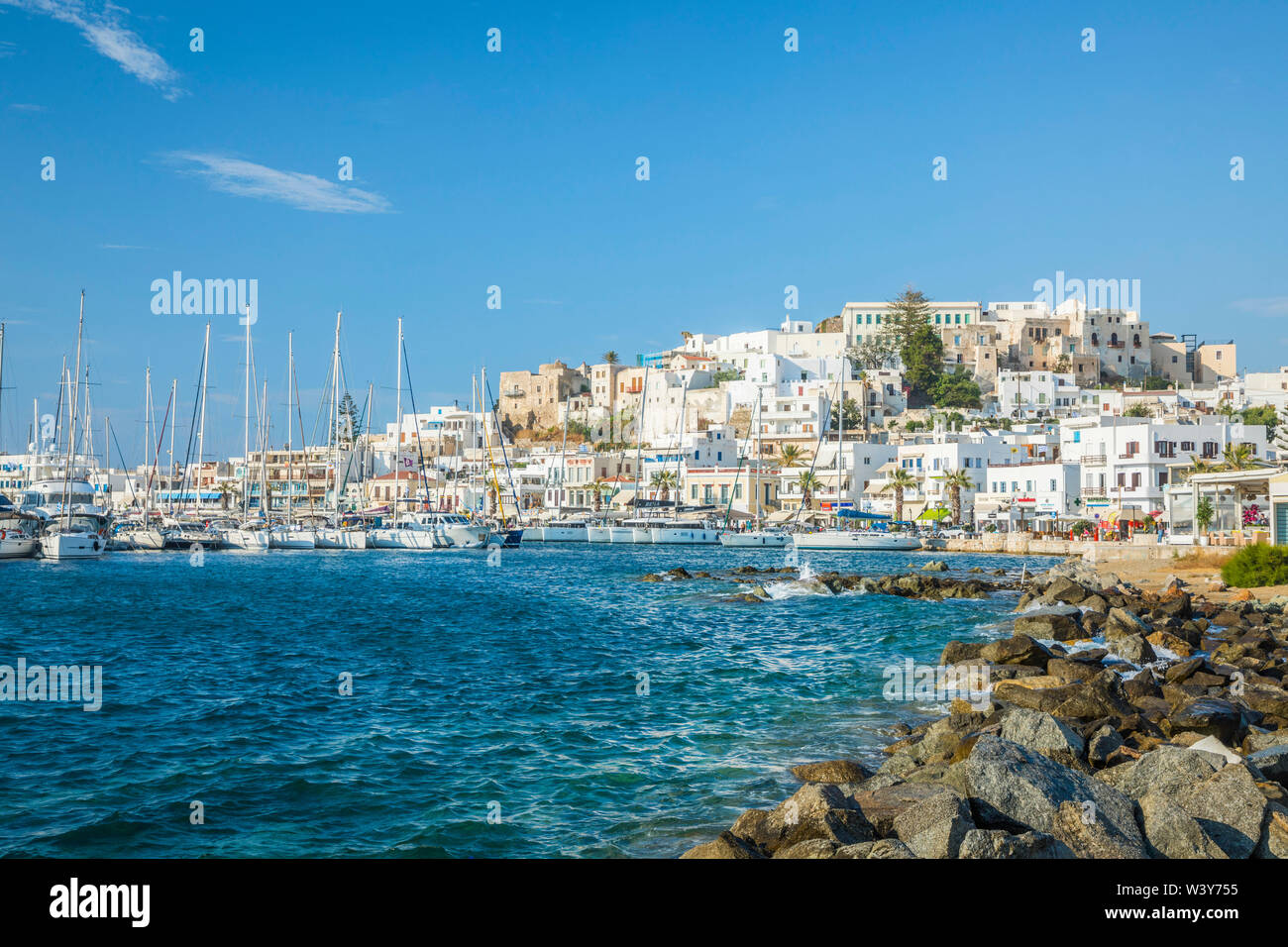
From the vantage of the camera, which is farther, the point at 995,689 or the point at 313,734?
the point at 995,689

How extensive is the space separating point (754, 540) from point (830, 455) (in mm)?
22992

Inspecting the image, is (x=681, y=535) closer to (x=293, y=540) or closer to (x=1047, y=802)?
(x=293, y=540)

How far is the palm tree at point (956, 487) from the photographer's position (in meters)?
79.4

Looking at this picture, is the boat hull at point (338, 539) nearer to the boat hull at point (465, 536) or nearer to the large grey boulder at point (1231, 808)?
the boat hull at point (465, 536)

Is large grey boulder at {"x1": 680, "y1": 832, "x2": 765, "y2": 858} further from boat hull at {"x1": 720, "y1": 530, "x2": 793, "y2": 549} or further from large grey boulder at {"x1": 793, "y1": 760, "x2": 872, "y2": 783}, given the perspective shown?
boat hull at {"x1": 720, "y1": 530, "x2": 793, "y2": 549}

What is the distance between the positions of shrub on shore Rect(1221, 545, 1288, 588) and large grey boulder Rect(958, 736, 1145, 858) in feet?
95.7

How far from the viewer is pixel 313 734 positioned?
53.8ft

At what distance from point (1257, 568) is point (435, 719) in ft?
98.8

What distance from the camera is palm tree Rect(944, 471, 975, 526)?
7944 centimetres

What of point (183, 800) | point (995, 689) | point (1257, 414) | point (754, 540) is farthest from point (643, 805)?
point (1257, 414)

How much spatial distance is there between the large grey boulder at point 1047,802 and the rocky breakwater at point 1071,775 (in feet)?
0.05
